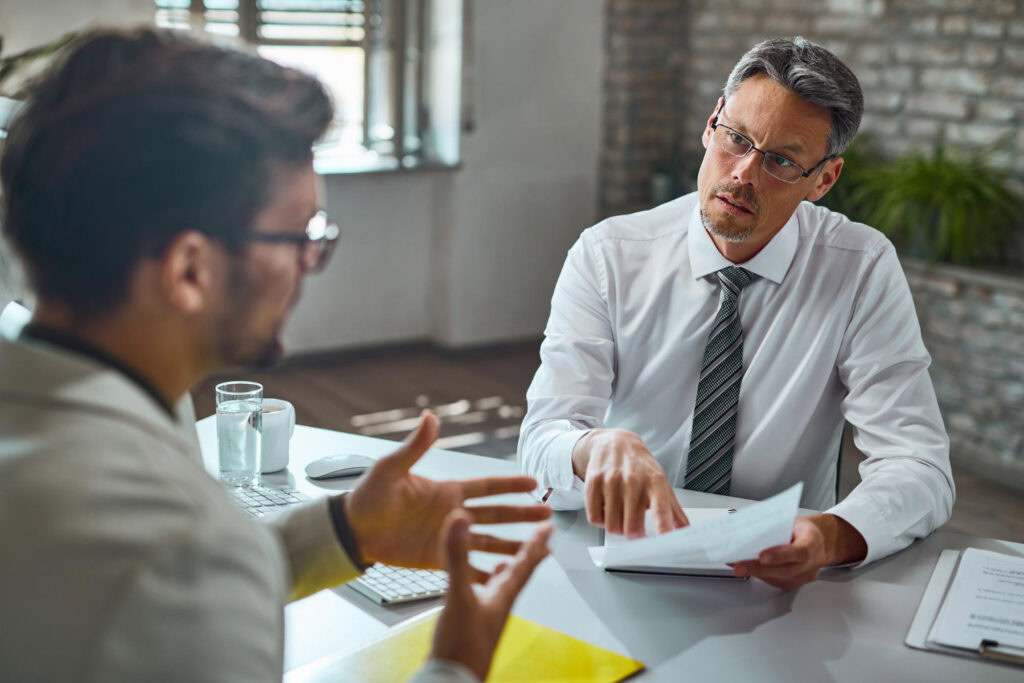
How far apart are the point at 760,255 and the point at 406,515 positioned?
37.4 inches

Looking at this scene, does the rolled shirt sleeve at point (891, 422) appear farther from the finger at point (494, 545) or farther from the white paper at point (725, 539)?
the finger at point (494, 545)

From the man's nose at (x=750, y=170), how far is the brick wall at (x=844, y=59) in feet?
7.91

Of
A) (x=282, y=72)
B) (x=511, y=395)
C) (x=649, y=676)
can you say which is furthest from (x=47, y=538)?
(x=511, y=395)

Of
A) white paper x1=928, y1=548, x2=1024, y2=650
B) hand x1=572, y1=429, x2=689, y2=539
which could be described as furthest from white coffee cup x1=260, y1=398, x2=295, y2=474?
white paper x1=928, y1=548, x2=1024, y2=650

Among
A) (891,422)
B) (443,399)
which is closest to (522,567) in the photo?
(891,422)

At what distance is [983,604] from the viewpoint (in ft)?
4.18

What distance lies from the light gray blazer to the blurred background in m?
2.98

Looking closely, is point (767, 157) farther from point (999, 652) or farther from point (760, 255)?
point (999, 652)

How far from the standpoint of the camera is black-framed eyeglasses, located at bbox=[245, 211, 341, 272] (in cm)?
80

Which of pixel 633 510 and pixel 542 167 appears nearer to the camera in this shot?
pixel 633 510

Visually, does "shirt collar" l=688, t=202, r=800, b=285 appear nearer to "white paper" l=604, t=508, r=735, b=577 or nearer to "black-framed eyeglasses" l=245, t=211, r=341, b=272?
"white paper" l=604, t=508, r=735, b=577

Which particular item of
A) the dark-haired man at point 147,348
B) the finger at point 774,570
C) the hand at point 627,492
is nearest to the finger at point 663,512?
the hand at point 627,492

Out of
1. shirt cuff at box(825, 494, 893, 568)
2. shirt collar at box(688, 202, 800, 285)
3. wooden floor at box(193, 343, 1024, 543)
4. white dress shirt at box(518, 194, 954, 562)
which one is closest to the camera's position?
shirt cuff at box(825, 494, 893, 568)

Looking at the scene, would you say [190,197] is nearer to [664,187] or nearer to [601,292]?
[601,292]
